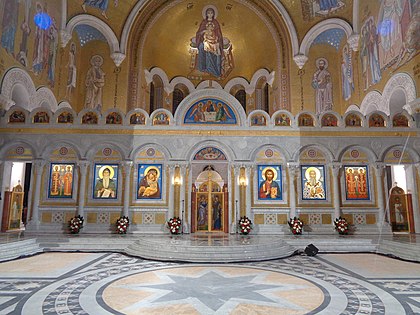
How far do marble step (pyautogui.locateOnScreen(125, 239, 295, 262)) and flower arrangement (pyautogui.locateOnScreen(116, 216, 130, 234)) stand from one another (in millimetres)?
3519

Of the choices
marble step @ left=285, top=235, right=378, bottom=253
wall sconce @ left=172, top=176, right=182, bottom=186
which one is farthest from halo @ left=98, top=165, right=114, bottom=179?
marble step @ left=285, top=235, right=378, bottom=253

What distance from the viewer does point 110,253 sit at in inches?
447

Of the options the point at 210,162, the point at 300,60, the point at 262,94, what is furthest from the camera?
the point at 262,94

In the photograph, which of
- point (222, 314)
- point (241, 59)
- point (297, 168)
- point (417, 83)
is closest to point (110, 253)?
→ point (222, 314)

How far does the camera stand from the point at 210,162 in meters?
15.5

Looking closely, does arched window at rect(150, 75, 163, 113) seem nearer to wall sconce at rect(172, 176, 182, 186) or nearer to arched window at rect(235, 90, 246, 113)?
arched window at rect(235, 90, 246, 113)

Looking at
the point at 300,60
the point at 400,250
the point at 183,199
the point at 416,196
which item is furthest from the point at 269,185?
the point at 300,60

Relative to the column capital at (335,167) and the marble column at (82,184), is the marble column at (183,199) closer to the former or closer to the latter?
the marble column at (82,184)

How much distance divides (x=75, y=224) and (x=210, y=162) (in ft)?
22.0

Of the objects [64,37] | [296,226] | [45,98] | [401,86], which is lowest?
[296,226]

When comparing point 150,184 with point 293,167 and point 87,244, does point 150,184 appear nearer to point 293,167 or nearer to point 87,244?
point 87,244

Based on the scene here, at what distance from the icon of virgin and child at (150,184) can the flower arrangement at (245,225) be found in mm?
4050

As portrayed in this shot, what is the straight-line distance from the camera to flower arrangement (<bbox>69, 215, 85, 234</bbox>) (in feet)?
46.1

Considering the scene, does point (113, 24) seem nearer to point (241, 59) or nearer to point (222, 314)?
point (241, 59)
